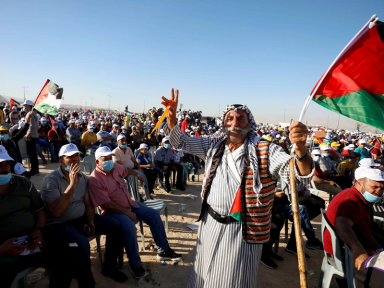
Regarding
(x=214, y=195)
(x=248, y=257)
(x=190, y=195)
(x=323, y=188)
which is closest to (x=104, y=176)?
(x=214, y=195)

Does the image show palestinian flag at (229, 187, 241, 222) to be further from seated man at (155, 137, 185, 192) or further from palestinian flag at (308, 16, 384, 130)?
seated man at (155, 137, 185, 192)

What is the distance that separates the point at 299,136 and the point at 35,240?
2898mm

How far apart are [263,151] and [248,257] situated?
0.95m

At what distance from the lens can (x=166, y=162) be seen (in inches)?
289

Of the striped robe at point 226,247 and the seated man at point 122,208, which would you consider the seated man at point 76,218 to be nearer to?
the seated man at point 122,208

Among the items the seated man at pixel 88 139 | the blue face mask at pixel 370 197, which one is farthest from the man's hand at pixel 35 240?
the seated man at pixel 88 139

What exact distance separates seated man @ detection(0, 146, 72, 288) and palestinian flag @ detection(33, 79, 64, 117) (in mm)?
3279

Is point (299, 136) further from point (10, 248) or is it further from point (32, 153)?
point (32, 153)

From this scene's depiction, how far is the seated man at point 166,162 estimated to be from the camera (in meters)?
7.20

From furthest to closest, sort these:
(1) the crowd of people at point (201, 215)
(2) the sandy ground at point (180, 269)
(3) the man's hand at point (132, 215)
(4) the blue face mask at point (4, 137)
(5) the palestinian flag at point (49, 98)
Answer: (5) the palestinian flag at point (49, 98), (4) the blue face mask at point (4, 137), (3) the man's hand at point (132, 215), (2) the sandy ground at point (180, 269), (1) the crowd of people at point (201, 215)

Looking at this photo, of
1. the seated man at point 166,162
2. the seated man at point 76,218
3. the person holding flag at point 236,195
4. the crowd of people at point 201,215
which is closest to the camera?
the person holding flag at point 236,195

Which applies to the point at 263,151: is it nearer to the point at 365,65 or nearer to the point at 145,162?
the point at 365,65

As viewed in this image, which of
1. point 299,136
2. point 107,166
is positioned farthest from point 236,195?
point 107,166

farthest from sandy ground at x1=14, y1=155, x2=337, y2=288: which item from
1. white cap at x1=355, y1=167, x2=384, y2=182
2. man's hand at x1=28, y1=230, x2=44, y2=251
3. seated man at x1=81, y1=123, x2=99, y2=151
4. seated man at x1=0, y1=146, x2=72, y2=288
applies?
seated man at x1=81, y1=123, x2=99, y2=151
